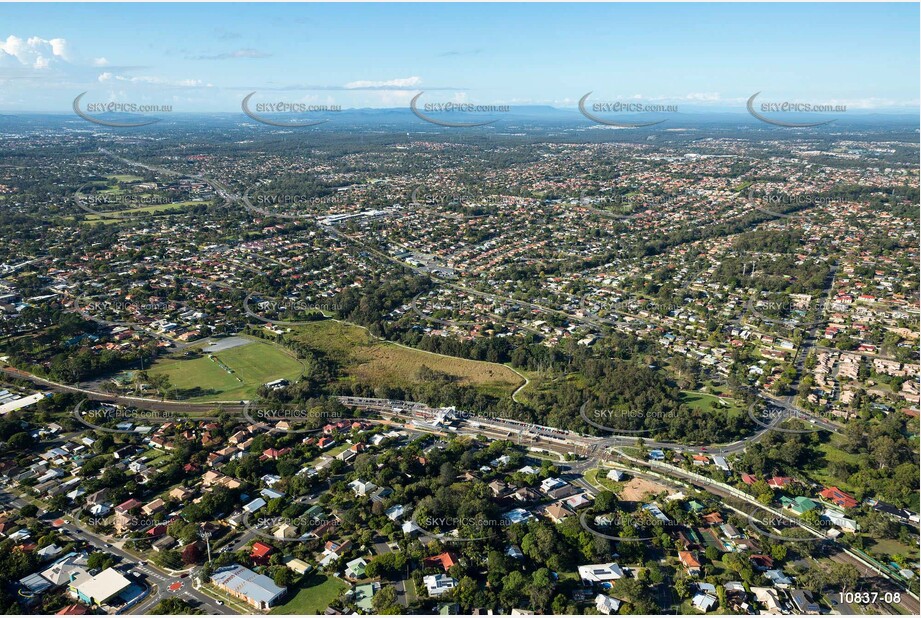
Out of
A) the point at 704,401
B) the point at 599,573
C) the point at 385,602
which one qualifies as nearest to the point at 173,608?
the point at 385,602

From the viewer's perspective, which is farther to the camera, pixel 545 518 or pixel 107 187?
pixel 107 187

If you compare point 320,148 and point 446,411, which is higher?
point 320,148

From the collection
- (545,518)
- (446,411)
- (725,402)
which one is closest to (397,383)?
(446,411)

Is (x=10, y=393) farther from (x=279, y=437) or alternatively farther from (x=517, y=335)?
(x=517, y=335)

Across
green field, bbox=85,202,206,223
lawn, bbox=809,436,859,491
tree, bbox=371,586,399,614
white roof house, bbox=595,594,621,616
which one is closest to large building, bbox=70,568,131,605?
tree, bbox=371,586,399,614

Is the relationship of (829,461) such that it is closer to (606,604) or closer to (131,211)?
(606,604)

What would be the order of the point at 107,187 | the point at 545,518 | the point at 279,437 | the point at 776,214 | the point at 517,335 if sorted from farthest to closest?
the point at 107,187
the point at 776,214
the point at 517,335
the point at 279,437
the point at 545,518

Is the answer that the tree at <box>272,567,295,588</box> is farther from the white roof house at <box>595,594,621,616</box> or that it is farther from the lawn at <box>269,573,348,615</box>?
the white roof house at <box>595,594,621,616</box>
